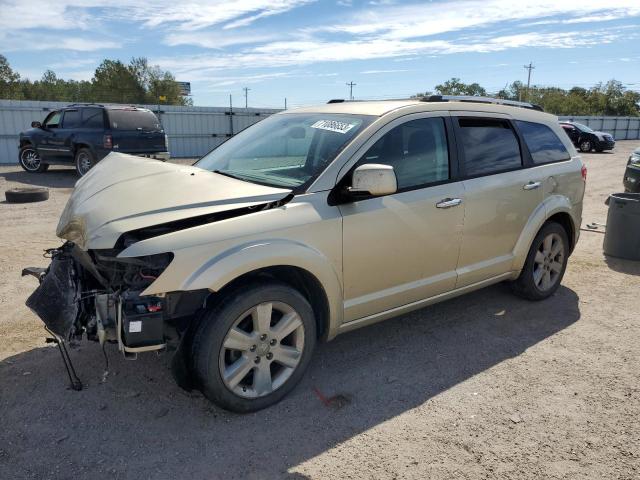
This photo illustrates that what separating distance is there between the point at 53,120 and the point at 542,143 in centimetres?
1344

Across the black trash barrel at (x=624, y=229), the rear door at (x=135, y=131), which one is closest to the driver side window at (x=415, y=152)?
the black trash barrel at (x=624, y=229)

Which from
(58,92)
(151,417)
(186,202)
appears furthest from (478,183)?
(58,92)

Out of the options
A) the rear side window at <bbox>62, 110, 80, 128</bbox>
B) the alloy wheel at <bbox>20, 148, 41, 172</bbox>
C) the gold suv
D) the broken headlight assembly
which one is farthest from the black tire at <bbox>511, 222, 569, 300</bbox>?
the alloy wheel at <bbox>20, 148, 41, 172</bbox>

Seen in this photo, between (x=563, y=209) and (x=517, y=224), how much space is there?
2.33 feet

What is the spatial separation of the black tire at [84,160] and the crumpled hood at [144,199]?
10.4 meters

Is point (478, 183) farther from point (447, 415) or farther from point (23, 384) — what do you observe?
point (23, 384)

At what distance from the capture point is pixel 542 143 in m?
4.91

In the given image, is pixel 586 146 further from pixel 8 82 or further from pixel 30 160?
pixel 8 82

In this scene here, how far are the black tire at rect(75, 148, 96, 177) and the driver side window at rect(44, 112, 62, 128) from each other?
1.30 metres

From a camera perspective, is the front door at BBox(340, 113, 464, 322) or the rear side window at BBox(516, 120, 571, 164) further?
the rear side window at BBox(516, 120, 571, 164)

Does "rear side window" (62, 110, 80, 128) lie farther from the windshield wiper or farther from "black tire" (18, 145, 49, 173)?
the windshield wiper

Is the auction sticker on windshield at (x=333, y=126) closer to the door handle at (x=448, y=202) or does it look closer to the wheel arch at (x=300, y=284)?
the door handle at (x=448, y=202)

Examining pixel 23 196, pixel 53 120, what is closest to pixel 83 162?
pixel 53 120

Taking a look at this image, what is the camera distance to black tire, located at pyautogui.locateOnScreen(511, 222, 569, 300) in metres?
4.84
